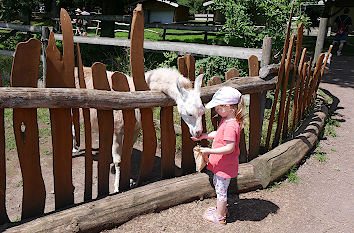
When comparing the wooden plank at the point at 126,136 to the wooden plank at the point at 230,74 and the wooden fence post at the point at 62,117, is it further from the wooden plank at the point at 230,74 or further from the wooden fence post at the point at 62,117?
the wooden plank at the point at 230,74

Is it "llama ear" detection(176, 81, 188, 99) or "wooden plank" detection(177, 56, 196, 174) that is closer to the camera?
"llama ear" detection(176, 81, 188, 99)

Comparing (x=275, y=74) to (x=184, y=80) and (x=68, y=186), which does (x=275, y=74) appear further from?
(x=68, y=186)

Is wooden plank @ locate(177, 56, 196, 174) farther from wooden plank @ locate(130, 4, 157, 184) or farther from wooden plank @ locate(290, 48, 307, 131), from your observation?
wooden plank @ locate(290, 48, 307, 131)

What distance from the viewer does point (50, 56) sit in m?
2.64

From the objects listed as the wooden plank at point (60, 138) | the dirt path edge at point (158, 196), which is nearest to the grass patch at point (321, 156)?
the dirt path edge at point (158, 196)

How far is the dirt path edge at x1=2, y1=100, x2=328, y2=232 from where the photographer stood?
267cm

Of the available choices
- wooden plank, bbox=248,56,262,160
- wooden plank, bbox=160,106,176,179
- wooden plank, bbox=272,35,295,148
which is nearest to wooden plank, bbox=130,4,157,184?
wooden plank, bbox=160,106,176,179

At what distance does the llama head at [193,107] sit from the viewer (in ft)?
9.99

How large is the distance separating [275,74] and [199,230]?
2.54m

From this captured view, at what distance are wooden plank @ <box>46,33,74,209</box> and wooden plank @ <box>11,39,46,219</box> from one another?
13 centimetres

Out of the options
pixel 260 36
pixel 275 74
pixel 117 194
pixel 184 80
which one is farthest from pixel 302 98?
pixel 117 194

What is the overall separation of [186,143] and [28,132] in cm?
176

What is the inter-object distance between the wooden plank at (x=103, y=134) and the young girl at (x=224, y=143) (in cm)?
92

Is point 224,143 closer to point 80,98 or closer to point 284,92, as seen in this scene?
point 80,98
